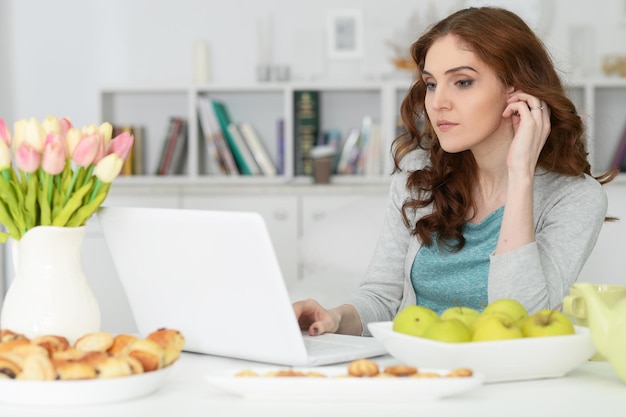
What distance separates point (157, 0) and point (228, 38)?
37 centimetres

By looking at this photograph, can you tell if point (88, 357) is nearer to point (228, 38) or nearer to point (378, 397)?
point (378, 397)

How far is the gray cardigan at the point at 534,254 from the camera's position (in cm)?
164

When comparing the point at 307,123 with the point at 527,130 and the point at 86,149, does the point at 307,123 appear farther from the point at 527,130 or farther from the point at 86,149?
the point at 86,149

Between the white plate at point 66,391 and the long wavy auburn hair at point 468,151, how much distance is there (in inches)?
40.5

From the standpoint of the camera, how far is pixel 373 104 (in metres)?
4.50

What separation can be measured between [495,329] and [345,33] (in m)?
3.45

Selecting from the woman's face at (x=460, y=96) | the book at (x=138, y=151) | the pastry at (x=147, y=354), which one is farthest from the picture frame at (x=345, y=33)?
the pastry at (x=147, y=354)

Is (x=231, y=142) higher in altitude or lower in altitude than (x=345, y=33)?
lower

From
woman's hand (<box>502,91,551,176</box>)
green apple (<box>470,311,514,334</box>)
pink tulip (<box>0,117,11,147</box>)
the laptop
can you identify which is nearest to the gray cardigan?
woman's hand (<box>502,91,551,176</box>)

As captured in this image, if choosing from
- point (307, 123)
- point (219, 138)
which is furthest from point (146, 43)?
point (307, 123)

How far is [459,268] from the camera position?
195 centimetres

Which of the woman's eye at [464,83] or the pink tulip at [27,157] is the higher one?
the woman's eye at [464,83]

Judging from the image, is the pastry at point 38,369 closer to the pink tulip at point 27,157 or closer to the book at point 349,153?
the pink tulip at point 27,157

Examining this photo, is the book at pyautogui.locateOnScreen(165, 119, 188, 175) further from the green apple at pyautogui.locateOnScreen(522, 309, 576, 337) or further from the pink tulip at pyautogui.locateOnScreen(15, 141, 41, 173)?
the green apple at pyautogui.locateOnScreen(522, 309, 576, 337)
